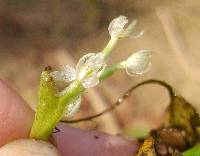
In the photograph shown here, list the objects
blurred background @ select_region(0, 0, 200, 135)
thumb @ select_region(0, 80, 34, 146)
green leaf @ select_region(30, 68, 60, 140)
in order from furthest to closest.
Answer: blurred background @ select_region(0, 0, 200, 135) → thumb @ select_region(0, 80, 34, 146) → green leaf @ select_region(30, 68, 60, 140)

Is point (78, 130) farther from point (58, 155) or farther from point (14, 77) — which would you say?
point (14, 77)

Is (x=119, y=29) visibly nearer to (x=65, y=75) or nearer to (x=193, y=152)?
(x=65, y=75)

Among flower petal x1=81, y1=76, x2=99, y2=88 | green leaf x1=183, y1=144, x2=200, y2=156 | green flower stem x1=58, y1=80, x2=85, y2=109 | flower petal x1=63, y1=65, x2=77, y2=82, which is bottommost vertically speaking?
green leaf x1=183, y1=144, x2=200, y2=156

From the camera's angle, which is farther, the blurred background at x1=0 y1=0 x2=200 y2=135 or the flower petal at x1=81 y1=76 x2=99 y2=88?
the blurred background at x1=0 y1=0 x2=200 y2=135

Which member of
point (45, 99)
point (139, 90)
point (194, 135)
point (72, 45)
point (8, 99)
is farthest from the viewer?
point (72, 45)

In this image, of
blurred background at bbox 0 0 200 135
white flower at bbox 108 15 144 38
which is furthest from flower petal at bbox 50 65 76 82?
blurred background at bbox 0 0 200 135

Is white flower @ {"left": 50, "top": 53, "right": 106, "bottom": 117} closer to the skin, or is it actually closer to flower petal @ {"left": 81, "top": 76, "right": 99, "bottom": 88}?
flower petal @ {"left": 81, "top": 76, "right": 99, "bottom": 88}

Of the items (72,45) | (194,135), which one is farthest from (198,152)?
(72,45)
